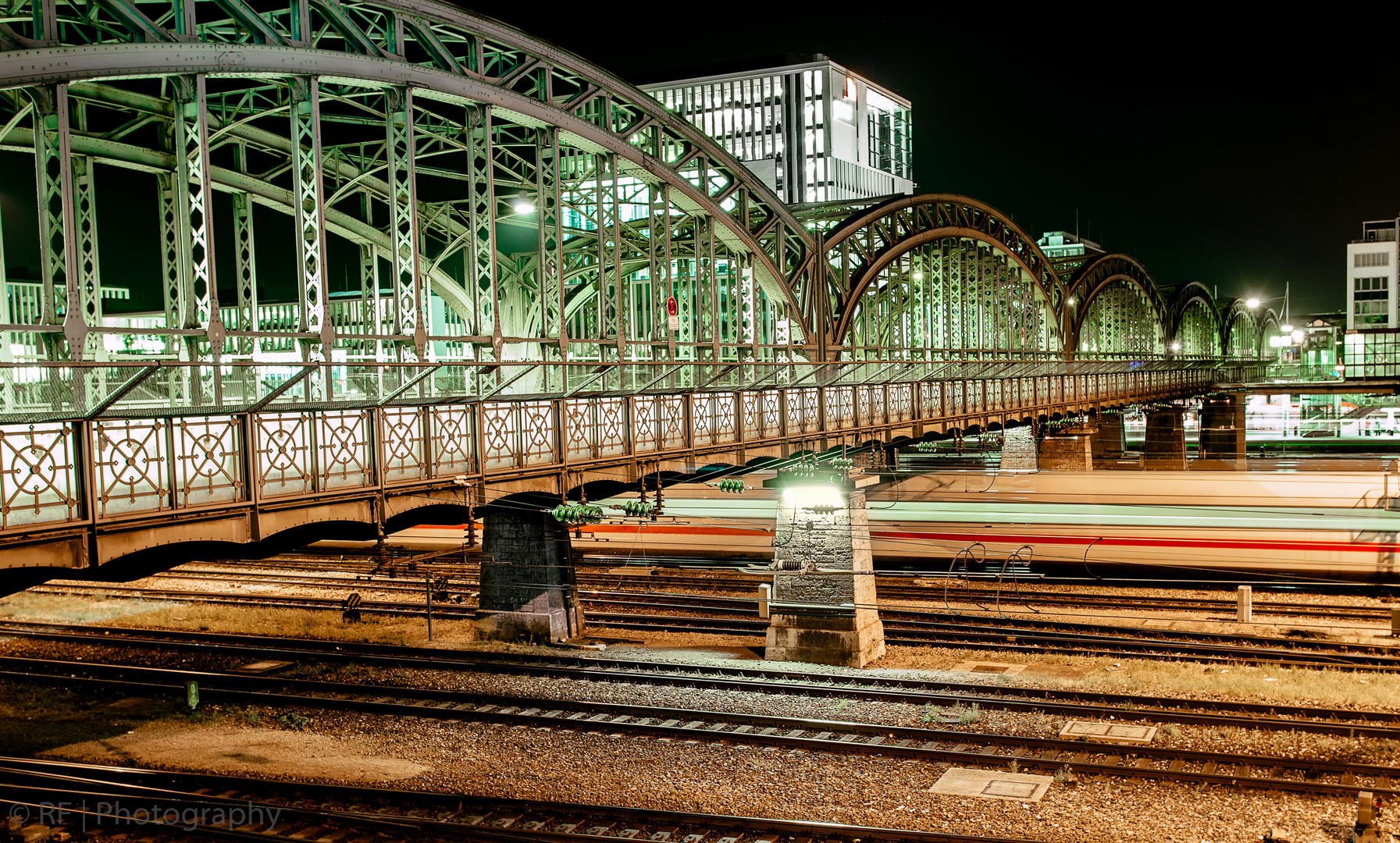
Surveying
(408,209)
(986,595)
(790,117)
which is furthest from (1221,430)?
(790,117)

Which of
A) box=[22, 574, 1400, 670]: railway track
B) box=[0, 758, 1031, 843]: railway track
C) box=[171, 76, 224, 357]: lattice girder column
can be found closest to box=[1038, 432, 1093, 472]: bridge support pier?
box=[22, 574, 1400, 670]: railway track

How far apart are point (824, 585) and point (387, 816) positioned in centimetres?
1231

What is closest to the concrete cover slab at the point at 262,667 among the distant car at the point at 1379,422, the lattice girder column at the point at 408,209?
the lattice girder column at the point at 408,209

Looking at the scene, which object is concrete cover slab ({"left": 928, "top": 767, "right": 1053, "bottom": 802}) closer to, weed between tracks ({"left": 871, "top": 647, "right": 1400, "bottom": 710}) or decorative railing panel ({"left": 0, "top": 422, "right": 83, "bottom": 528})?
weed between tracks ({"left": 871, "top": 647, "right": 1400, "bottom": 710})

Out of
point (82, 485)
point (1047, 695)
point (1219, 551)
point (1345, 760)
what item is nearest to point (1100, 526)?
point (1219, 551)

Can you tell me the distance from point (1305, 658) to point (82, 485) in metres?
22.6

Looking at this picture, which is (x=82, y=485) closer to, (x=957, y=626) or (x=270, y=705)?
(x=270, y=705)

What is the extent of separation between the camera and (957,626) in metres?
26.3

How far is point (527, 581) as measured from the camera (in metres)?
24.6

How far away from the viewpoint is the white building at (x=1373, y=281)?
339 feet

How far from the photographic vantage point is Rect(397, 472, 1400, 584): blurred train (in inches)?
1347

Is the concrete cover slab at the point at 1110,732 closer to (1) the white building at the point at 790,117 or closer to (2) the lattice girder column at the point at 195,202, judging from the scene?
(2) the lattice girder column at the point at 195,202

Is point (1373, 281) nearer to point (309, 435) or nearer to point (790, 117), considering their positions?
point (790, 117)

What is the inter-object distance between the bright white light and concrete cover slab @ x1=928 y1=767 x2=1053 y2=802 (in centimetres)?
881
